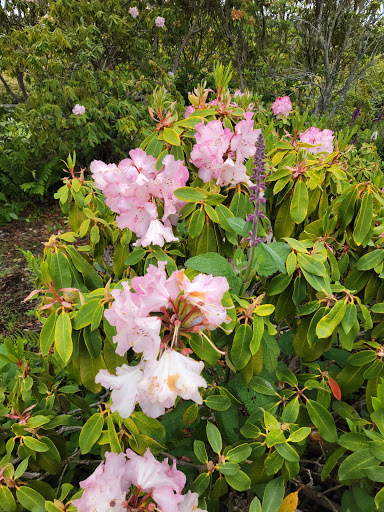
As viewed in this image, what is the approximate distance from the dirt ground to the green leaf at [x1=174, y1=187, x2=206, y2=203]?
2033 mm

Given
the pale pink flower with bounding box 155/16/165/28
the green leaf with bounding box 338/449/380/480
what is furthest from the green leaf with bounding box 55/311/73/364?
the pale pink flower with bounding box 155/16/165/28

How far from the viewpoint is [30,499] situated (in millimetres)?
922

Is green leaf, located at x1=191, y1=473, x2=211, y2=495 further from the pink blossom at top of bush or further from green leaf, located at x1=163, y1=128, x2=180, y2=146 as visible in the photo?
green leaf, located at x1=163, y1=128, x2=180, y2=146

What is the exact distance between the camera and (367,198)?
39.7 inches

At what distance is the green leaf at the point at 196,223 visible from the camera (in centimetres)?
98

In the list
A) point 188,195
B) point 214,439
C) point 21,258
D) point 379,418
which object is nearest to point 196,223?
point 188,195

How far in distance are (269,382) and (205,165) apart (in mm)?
677

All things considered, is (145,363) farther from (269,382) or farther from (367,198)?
(367,198)

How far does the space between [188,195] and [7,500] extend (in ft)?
2.93

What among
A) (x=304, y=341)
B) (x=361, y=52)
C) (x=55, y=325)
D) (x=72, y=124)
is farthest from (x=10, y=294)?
(x=361, y=52)

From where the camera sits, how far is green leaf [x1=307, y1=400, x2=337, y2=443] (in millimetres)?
961

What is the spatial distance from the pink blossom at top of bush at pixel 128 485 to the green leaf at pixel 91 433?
0.52 feet

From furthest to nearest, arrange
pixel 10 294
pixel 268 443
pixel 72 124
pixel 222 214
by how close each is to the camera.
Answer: pixel 72 124, pixel 10 294, pixel 222 214, pixel 268 443

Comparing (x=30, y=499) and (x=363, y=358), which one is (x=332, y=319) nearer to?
(x=363, y=358)
